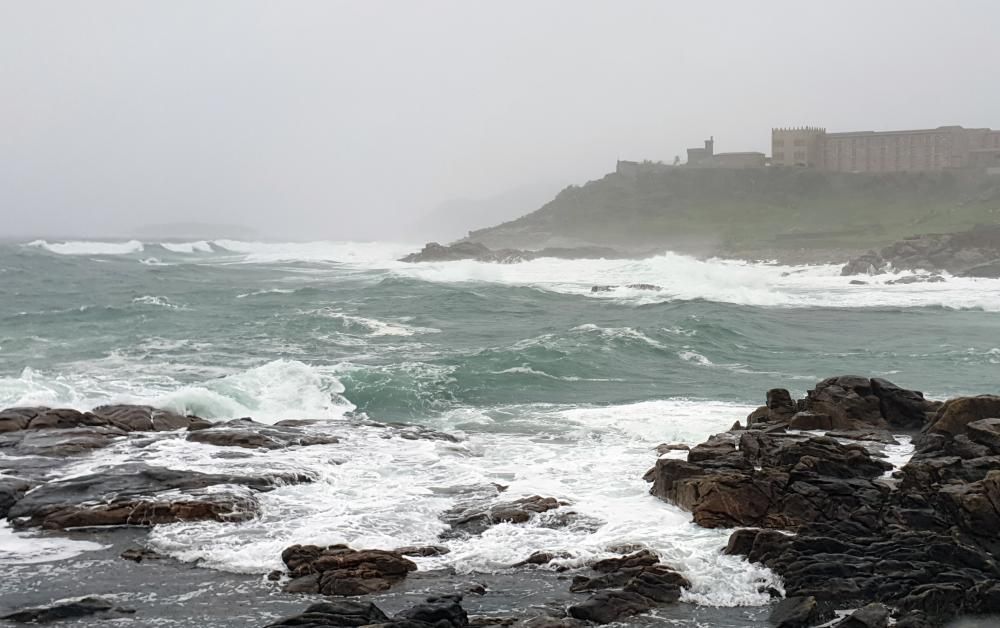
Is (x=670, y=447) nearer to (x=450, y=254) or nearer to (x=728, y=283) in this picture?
(x=728, y=283)

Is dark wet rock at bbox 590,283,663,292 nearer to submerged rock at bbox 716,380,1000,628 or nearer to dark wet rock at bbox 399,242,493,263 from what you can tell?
dark wet rock at bbox 399,242,493,263

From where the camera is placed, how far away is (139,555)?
1102 cm

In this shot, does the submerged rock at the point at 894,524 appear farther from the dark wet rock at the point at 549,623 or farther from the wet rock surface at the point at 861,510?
the dark wet rock at the point at 549,623

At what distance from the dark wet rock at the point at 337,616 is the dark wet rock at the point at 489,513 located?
9.11 feet

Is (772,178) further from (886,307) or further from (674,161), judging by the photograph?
(886,307)

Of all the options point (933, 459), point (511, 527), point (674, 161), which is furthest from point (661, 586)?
point (674, 161)

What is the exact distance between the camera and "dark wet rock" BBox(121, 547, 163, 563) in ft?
36.0

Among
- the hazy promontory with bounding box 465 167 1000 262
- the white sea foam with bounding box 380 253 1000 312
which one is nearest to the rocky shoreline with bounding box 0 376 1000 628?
the white sea foam with bounding box 380 253 1000 312

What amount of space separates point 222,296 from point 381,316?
1151 centimetres

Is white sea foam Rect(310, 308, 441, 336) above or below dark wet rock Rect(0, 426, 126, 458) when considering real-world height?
above

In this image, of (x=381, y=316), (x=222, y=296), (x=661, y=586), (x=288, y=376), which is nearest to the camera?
(x=661, y=586)

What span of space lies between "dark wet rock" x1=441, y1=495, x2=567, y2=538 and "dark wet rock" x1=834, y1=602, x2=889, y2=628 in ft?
14.2

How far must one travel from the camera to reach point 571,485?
13977 millimetres

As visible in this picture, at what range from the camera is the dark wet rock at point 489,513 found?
476 inches
